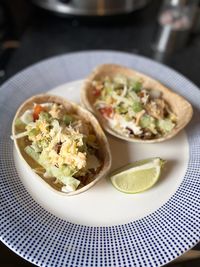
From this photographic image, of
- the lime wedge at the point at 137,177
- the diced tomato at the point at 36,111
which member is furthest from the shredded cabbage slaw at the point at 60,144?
the lime wedge at the point at 137,177

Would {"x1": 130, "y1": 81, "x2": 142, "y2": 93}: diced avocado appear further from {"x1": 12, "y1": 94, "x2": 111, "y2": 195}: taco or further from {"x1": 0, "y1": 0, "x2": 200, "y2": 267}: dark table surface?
{"x1": 0, "y1": 0, "x2": 200, "y2": 267}: dark table surface

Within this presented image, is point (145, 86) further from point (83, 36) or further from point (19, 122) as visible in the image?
point (83, 36)

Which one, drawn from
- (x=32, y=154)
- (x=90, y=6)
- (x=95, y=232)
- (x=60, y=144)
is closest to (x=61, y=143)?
(x=60, y=144)

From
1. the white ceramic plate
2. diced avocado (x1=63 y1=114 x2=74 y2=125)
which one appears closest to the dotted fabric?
the white ceramic plate

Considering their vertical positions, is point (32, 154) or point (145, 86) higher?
point (145, 86)

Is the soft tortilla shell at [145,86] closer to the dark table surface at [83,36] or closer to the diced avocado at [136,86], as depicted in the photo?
the diced avocado at [136,86]

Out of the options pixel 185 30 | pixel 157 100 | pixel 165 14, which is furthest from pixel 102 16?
pixel 157 100
